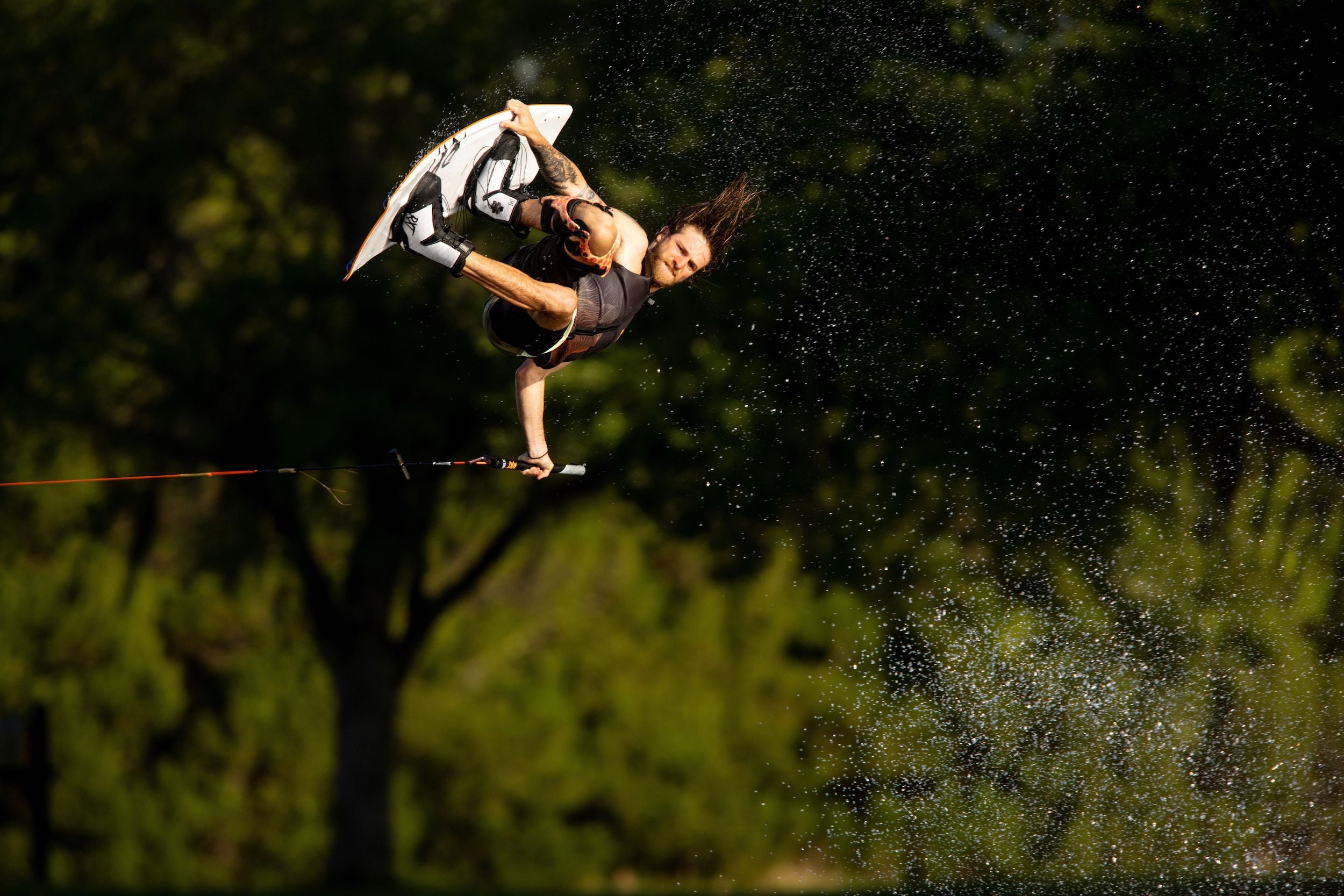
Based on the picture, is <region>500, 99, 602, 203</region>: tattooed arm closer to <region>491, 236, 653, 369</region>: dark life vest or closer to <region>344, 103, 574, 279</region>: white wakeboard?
<region>344, 103, 574, 279</region>: white wakeboard

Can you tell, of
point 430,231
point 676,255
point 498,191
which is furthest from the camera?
point 676,255

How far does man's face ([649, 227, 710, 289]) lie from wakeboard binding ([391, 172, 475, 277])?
0.71 meters

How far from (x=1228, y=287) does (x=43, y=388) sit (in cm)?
827

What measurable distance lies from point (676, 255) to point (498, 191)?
0.62 m

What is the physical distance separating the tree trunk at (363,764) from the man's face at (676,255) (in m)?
7.53

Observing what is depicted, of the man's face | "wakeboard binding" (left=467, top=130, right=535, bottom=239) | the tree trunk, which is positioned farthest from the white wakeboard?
the tree trunk

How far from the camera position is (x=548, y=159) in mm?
5047

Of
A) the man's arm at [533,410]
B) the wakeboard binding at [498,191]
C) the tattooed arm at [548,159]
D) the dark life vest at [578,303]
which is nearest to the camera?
the dark life vest at [578,303]

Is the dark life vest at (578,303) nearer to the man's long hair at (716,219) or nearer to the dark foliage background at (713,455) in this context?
the man's long hair at (716,219)

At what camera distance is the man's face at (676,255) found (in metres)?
5.04

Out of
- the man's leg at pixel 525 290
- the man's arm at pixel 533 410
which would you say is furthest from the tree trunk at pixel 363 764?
the man's leg at pixel 525 290

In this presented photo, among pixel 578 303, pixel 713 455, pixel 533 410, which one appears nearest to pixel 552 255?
pixel 578 303

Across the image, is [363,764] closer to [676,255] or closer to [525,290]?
[676,255]

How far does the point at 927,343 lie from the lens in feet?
26.9
